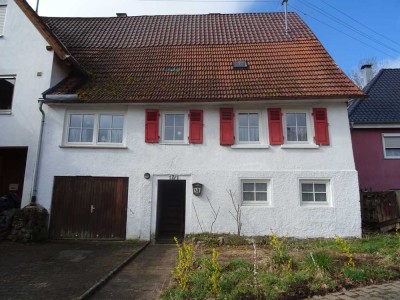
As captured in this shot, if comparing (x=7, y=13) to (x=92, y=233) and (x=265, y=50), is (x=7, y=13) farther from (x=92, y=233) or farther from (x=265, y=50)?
(x=265, y=50)

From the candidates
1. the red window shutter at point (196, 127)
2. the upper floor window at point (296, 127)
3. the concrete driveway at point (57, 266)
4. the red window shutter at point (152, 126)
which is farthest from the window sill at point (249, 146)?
the concrete driveway at point (57, 266)

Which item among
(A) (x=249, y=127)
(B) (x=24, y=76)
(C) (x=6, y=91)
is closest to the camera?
(A) (x=249, y=127)

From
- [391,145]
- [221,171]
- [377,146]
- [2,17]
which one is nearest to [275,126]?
[221,171]

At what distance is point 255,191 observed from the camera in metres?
10.6

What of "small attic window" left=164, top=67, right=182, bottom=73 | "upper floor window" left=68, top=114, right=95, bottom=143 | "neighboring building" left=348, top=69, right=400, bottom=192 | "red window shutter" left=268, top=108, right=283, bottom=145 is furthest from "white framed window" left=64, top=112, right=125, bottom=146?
"neighboring building" left=348, top=69, right=400, bottom=192

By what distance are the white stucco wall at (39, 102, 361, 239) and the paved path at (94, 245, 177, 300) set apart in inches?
86.9

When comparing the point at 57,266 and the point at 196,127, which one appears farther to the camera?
the point at 196,127

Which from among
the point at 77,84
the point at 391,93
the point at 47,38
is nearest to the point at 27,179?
the point at 77,84

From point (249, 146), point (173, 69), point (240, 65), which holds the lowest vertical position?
point (249, 146)

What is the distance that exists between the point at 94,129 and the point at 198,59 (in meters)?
5.49

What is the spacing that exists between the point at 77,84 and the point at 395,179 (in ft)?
46.8

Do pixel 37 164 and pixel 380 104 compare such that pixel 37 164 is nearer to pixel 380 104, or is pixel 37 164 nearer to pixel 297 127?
pixel 297 127

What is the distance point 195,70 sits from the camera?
12.6 metres

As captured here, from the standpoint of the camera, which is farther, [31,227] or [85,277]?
[31,227]
